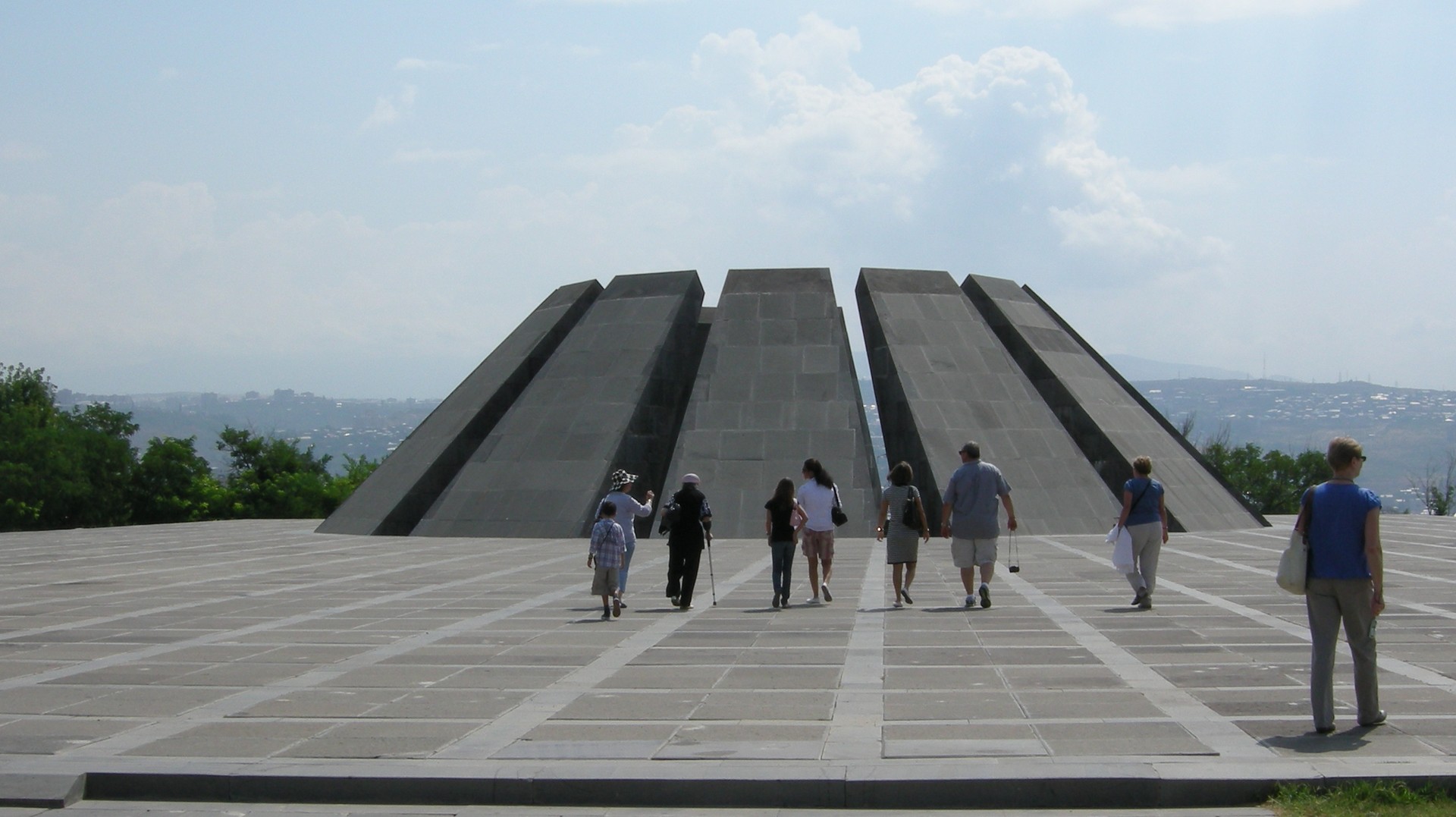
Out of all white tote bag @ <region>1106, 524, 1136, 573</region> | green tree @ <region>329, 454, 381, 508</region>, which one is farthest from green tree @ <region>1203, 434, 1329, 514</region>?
white tote bag @ <region>1106, 524, 1136, 573</region>

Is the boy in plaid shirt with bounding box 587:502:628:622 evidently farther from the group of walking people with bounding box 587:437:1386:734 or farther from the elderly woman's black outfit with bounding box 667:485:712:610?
the elderly woman's black outfit with bounding box 667:485:712:610

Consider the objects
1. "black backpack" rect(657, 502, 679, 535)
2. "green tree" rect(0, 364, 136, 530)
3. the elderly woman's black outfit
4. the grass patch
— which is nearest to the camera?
the grass patch

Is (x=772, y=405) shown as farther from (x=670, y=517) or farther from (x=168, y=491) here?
(x=168, y=491)

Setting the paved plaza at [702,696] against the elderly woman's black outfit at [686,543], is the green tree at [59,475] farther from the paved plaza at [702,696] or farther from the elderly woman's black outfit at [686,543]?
the elderly woman's black outfit at [686,543]

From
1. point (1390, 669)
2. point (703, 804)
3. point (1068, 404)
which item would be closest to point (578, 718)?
point (703, 804)

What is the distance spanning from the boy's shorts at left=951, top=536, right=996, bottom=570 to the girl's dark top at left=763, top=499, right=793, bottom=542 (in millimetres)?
1815

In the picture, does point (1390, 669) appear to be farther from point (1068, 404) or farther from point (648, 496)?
point (1068, 404)

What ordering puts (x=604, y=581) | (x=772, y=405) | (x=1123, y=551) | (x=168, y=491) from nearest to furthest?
(x=604, y=581) < (x=1123, y=551) < (x=772, y=405) < (x=168, y=491)

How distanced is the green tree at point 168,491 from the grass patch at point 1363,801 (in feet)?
162

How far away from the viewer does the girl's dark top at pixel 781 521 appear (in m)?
14.0

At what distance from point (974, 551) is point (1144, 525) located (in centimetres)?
176

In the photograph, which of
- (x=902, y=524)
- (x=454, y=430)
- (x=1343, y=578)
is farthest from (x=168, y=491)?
(x=1343, y=578)

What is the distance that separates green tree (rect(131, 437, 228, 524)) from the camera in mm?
49906

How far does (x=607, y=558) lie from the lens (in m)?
13.0
